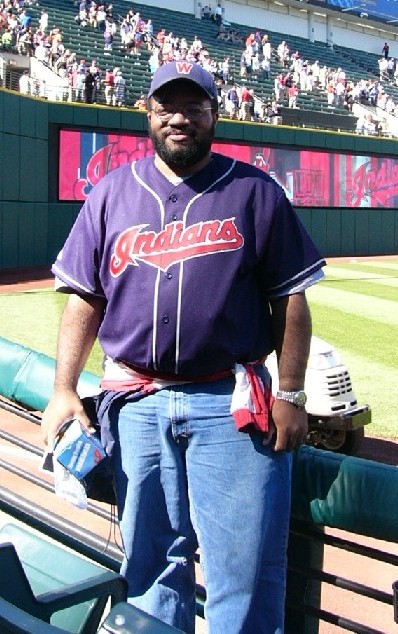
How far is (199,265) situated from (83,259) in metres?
0.38

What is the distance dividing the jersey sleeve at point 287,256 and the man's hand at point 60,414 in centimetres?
65

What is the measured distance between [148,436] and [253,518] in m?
0.36

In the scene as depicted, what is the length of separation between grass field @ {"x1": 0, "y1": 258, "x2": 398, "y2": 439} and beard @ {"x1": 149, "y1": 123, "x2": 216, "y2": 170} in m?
4.96

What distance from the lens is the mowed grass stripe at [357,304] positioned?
535 inches

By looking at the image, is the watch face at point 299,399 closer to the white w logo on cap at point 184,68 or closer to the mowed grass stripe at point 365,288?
the white w logo on cap at point 184,68

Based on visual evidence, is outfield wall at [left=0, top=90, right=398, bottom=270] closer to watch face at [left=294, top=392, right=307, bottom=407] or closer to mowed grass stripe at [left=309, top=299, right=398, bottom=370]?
mowed grass stripe at [left=309, top=299, right=398, bottom=370]

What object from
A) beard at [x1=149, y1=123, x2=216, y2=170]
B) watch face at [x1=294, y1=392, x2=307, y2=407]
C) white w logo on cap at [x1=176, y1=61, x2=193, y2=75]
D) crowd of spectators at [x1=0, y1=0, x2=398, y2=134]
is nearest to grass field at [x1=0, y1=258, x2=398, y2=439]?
watch face at [x1=294, y1=392, x2=307, y2=407]

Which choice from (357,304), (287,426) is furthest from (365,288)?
(287,426)

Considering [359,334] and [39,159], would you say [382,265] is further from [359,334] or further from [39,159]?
[359,334]

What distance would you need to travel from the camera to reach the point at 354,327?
40.7 ft

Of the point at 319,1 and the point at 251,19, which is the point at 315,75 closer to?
the point at 251,19

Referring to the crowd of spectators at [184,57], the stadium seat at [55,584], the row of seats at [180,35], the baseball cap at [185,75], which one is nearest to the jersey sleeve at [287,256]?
the baseball cap at [185,75]

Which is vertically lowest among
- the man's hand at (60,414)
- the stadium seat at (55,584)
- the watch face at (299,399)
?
the stadium seat at (55,584)

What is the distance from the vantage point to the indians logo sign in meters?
2.16
